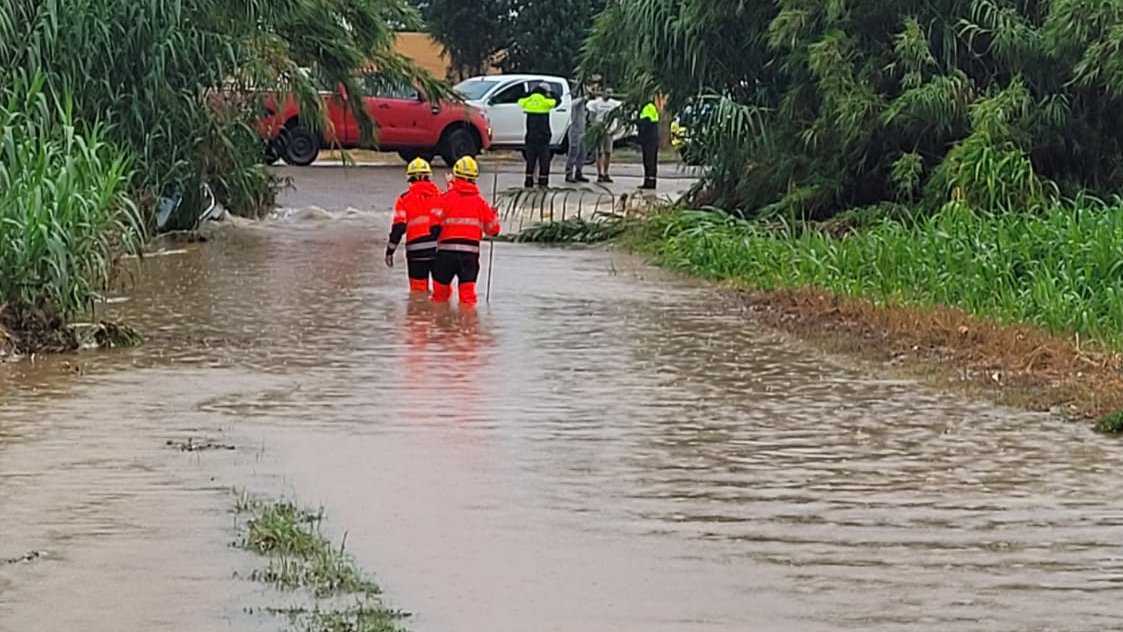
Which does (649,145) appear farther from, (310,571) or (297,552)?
(310,571)

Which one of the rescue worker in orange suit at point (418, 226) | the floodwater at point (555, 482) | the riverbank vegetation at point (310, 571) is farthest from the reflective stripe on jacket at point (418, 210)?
the riverbank vegetation at point (310, 571)

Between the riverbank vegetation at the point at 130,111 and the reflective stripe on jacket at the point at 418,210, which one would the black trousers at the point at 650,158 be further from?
the reflective stripe on jacket at the point at 418,210

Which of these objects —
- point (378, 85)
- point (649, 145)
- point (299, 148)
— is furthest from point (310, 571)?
point (299, 148)

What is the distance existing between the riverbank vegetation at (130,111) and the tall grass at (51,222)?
10mm

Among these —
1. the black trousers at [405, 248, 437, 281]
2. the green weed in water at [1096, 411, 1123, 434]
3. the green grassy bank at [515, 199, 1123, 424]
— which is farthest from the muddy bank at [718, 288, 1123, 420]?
the black trousers at [405, 248, 437, 281]

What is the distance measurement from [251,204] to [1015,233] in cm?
1006

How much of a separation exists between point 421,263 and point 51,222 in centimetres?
446

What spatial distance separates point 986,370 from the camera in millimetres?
11289

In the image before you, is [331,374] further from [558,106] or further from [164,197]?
[558,106]

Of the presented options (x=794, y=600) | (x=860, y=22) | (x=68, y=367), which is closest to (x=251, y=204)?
(x=860, y=22)

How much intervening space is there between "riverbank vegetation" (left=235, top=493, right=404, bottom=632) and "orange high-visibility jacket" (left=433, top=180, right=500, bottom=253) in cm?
769

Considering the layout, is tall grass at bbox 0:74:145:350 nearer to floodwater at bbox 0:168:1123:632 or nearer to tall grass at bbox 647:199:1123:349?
floodwater at bbox 0:168:1123:632

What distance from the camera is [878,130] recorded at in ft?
65.0

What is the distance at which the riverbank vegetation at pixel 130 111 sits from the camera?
11.7 m
